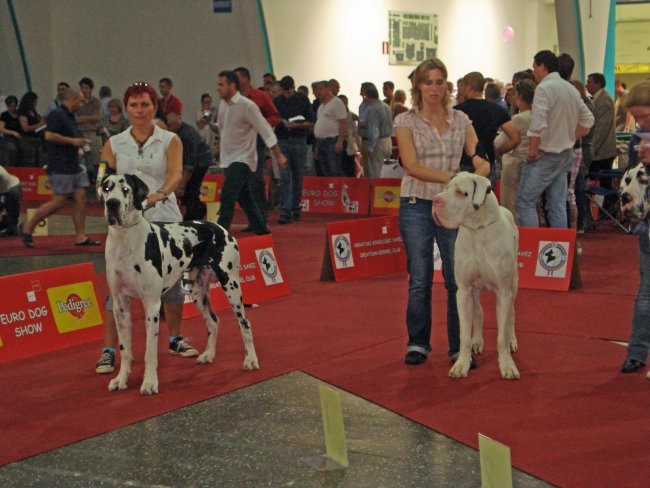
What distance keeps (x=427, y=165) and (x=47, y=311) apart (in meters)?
2.85

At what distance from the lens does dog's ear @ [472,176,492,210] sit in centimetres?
493

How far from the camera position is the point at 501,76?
1013 inches

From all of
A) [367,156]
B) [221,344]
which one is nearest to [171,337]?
[221,344]

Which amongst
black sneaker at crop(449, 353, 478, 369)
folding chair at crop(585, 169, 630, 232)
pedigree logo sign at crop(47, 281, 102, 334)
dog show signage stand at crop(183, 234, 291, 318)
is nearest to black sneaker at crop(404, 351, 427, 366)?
black sneaker at crop(449, 353, 478, 369)

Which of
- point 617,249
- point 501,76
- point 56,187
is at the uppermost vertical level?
point 501,76

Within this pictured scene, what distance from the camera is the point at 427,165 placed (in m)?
5.30

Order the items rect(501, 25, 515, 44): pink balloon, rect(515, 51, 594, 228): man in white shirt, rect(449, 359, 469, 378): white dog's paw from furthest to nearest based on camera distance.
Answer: rect(501, 25, 515, 44): pink balloon → rect(515, 51, 594, 228): man in white shirt → rect(449, 359, 469, 378): white dog's paw

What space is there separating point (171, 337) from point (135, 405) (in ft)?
3.62

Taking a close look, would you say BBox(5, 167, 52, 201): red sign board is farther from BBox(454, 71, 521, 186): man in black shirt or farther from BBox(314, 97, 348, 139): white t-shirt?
BBox(454, 71, 521, 186): man in black shirt

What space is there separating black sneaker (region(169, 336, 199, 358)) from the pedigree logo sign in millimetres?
913

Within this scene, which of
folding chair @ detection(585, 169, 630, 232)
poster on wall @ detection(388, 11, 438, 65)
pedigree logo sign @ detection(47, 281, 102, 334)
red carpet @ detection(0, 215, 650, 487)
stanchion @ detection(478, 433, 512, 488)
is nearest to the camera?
stanchion @ detection(478, 433, 512, 488)

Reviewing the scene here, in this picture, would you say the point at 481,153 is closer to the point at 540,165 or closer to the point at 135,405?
the point at 135,405

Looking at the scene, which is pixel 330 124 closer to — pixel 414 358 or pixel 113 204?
pixel 414 358

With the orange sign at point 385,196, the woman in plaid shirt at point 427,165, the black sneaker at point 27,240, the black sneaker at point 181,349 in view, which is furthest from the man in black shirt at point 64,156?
the woman in plaid shirt at point 427,165
